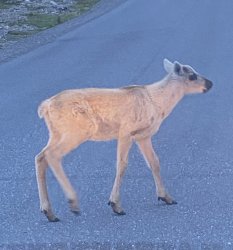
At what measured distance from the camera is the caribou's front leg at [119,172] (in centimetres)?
755

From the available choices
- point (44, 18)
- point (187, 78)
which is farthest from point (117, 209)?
point (44, 18)

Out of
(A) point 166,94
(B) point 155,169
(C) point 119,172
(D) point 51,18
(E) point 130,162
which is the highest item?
(A) point 166,94

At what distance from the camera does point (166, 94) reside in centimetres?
816

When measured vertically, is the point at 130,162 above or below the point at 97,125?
below

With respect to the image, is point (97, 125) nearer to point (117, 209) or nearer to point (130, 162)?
point (117, 209)

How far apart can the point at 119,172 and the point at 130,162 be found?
6.16 feet

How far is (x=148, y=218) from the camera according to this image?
7.42 m

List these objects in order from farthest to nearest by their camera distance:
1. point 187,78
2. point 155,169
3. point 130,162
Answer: point 130,162 → point 187,78 → point 155,169

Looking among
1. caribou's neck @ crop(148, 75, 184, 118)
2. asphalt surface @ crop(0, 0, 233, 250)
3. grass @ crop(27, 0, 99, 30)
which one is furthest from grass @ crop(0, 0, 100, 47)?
caribou's neck @ crop(148, 75, 184, 118)

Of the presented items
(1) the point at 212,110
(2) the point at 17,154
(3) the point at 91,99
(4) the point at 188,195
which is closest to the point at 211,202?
(4) the point at 188,195

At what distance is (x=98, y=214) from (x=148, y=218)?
1.39 feet

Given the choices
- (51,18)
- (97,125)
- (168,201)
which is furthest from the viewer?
(51,18)

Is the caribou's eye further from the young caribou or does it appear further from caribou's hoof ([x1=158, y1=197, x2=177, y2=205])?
caribou's hoof ([x1=158, y1=197, x2=177, y2=205])

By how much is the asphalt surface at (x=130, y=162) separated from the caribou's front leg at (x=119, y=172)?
8 cm
